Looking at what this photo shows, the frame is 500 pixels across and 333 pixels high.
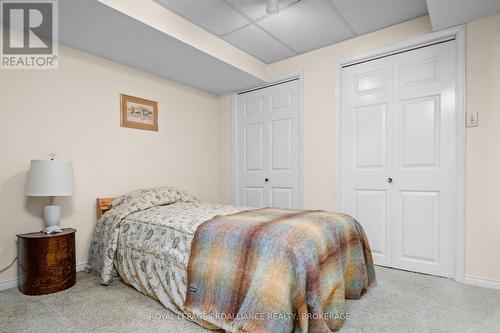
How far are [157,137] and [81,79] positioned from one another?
1015 mm

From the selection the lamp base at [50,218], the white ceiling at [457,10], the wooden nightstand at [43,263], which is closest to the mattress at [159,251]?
the wooden nightstand at [43,263]

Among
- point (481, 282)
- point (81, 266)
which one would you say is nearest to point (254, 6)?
point (81, 266)

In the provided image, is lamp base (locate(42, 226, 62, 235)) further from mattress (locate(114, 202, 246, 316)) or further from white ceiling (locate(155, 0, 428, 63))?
white ceiling (locate(155, 0, 428, 63))

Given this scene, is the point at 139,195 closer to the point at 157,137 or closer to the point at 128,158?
the point at 128,158

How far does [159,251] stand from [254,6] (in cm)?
225

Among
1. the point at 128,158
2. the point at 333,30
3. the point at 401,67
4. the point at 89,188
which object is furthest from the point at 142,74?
the point at 401,67

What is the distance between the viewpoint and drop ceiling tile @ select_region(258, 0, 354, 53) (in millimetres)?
2578

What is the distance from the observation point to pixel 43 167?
86.7 inches

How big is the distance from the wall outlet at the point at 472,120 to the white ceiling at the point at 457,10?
0.81 metres

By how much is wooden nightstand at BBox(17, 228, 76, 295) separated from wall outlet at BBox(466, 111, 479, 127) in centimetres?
355

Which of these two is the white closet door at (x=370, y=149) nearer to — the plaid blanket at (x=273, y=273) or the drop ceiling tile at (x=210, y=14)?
the plaid blanket at (x=273, y=273)

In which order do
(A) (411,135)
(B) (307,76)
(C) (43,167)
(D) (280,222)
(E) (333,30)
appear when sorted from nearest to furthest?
(D) (280,222) → (C) (43,167) → (A) (411,135) → (E) (333,30) → (B) (307,76)

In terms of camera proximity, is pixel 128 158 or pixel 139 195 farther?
pixel 128 158

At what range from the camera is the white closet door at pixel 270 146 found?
358 cm
